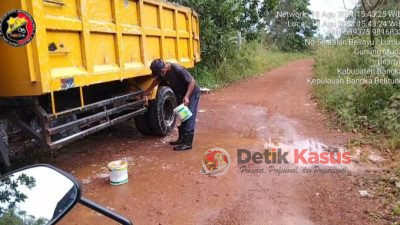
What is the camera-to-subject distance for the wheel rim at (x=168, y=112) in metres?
6.51

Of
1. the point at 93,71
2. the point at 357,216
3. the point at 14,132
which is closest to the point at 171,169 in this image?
the point at 93,71

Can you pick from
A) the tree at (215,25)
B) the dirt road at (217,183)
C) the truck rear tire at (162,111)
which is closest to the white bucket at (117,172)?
the dirt road at (217,183)

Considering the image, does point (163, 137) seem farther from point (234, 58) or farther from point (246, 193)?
point (234, 58)

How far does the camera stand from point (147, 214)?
3572 millimetres

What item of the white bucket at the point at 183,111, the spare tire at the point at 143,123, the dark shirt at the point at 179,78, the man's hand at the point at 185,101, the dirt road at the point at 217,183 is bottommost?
the dirt road at the point at 217,183

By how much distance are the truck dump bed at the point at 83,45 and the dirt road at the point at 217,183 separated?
114 cm

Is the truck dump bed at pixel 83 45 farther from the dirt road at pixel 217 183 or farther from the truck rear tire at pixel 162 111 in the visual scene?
the dirt road at pixel 217 183

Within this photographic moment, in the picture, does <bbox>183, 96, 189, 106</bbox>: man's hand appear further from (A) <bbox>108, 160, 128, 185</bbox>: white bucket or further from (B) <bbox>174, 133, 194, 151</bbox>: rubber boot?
(A) <bbox>108, 160, 128, 185</bbox>: white bucket

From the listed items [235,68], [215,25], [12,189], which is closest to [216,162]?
[12,189]

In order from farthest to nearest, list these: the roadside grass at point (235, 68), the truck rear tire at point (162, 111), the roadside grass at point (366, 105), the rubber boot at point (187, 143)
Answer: the roadside grass at point (235, 68) < the truck rear tire at point (162, 111) < the roadside grass at point (366, 105) < the rubber boot at point (187, 143)

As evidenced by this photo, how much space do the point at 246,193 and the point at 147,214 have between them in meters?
1.03

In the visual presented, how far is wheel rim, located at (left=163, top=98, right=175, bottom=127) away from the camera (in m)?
6.51

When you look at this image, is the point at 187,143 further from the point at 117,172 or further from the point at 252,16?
the point at 252,16

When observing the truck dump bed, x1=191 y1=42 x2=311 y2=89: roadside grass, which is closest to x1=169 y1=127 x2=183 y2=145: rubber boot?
the truck dump bed
